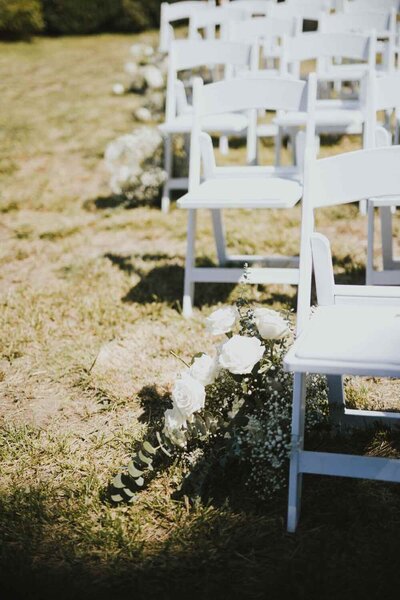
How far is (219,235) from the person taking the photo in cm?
466

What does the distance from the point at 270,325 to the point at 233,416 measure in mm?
373

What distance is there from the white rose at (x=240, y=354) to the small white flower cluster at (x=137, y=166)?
3.79 meters

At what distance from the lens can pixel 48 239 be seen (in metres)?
5.77

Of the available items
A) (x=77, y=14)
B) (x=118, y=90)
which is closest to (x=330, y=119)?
(x=118, y=90)

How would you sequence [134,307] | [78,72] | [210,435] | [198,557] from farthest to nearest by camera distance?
[78,72], [134,307], [210,435], [198,557]

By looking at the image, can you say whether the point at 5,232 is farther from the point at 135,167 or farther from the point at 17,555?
the point at 17,555

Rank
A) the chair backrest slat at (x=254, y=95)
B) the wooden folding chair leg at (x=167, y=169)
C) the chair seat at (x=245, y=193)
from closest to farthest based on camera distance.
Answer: the chair seat at (x=245, y=193)
the chair backrest slat at (x=254, y=95)
the wooden folding chair leg at (x=167, y=169)

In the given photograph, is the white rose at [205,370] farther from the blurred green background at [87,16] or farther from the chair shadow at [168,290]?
the blurred green background at [87,16]

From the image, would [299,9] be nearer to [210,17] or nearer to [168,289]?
[210,17]

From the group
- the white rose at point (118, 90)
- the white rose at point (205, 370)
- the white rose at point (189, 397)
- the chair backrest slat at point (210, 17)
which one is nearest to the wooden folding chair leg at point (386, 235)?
the white rose at point (205, 370)

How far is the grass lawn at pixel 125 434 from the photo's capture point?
2.29m

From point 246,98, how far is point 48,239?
236 cm

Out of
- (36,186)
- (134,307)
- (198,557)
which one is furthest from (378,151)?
(36,186)

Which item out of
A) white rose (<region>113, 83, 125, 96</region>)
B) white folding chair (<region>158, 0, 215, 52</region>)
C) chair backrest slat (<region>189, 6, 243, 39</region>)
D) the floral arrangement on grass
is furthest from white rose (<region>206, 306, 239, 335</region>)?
white rose (<region>113, 83, 125, 96</region>)
